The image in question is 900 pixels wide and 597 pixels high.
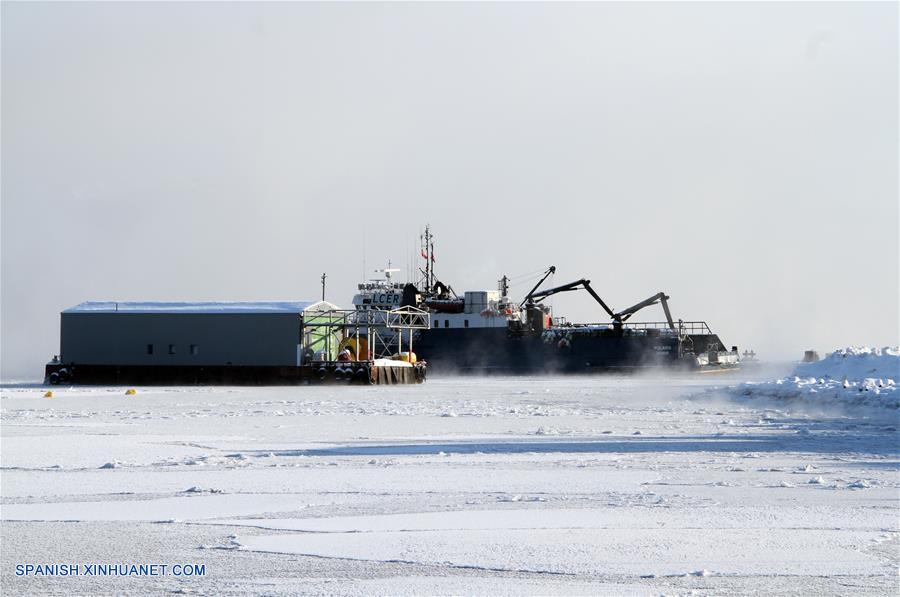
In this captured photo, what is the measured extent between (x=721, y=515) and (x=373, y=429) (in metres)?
10.7

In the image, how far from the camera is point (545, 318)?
7169 centimetres

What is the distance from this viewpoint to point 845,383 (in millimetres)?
27531

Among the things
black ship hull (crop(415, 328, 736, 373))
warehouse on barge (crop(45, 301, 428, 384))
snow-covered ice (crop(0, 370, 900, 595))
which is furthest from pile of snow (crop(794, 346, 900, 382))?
black ship hull (crop(415, 328, 736, 373))

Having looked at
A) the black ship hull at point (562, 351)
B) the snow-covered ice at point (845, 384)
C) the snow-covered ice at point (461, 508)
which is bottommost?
the snow-covered ice at point (461, 508)

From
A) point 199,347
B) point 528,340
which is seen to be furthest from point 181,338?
point 528,340

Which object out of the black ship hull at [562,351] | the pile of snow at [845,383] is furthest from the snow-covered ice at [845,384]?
the black ship hull at [562,351]

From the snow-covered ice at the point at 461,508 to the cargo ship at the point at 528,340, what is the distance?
48.6 meters

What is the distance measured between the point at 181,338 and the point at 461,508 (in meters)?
42.9

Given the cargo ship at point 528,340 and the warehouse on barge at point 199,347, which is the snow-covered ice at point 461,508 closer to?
the warehouse on barge at point 199,347

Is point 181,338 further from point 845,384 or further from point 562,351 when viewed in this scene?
point 845,384

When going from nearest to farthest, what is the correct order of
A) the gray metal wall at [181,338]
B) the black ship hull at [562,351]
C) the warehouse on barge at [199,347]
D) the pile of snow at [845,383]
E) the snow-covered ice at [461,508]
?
the snow-covered ice at [461,508] → the pile of snow at [845,383] → the warehouse on barge at [199,347] → the gray metal wall at [181,338] → the black ship hull at [562,351]

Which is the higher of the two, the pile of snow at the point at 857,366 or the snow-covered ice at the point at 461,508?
the pile of snow at the point at 857,366

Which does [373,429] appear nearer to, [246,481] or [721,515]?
[246,481]

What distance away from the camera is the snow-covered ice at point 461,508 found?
6758 millimetres
